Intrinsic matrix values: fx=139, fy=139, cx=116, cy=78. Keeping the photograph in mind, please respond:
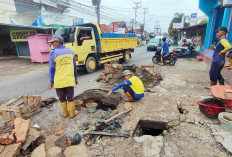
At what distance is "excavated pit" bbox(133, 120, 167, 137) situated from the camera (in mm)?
2938

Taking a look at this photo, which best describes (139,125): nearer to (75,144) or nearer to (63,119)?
(75,144)

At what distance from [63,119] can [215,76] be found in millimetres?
4394

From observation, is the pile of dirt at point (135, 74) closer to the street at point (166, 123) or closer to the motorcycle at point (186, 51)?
the street at point (166, 123)

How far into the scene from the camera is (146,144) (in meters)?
2.30

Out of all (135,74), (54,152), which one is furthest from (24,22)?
(54,152)

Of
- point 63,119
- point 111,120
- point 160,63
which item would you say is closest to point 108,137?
point 111,120

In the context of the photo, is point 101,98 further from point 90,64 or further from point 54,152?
point 90,64

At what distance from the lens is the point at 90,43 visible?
7.32 meters

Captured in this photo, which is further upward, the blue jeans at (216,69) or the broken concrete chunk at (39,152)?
the blue jeans at (216,69)

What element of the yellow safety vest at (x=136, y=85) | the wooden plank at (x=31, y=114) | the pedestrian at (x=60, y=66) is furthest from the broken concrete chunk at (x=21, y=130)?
the yellow safety vest at (x=136, y=85)

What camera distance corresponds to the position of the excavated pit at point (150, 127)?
294 centimetres

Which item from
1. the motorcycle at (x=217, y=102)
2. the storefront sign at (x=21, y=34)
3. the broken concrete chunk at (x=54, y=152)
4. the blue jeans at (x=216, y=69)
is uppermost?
the storefront sign at (x=21, y=34)

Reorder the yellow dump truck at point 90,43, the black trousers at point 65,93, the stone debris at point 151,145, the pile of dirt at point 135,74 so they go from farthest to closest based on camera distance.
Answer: the yellow dump truck at point 90,43
the pile of dirt at point 135,74
the black trousers at point 65,93
the stone debris at point 151,145

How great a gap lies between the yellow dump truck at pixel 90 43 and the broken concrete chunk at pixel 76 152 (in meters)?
4.96
